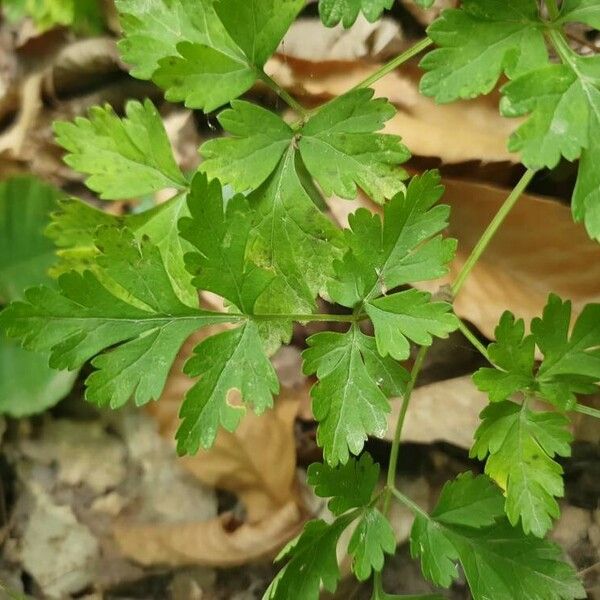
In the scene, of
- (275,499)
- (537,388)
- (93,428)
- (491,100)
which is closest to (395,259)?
(537,388)

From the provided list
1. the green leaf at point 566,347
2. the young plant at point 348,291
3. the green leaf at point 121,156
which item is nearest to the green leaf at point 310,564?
the young plant at point 348,291

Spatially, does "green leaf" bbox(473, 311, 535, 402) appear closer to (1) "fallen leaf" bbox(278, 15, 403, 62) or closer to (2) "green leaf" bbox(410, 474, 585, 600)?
Answer: (2) "green leaf" bbox(410, 474, 585, 600)

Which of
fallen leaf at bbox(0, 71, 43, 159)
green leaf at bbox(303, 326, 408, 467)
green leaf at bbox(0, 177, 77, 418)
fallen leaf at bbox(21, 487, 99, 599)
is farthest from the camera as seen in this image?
fallen leaf at bbox(0, 71, 43, 159)

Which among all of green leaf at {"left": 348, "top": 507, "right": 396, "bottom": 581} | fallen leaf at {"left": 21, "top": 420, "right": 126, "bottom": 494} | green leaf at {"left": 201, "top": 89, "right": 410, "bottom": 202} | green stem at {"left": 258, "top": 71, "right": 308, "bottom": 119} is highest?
green stem at {"left": 258, "top": 71, "right": 308, "bottom": 119}

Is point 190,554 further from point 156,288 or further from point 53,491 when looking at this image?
point 156,288

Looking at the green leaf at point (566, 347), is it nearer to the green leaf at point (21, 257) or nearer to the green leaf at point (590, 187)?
the green leaf at point (590, 187)

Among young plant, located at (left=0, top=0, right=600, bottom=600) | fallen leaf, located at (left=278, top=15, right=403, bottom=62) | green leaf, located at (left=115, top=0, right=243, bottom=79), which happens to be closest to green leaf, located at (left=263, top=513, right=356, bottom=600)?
young plant, located at (left=0, top=0, right=600, bottom=600)
